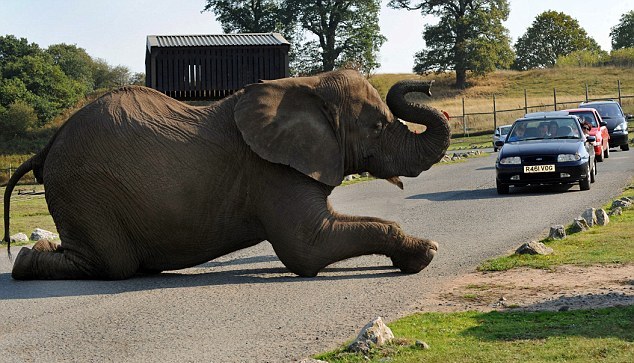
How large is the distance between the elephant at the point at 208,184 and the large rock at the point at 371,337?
4.03 m

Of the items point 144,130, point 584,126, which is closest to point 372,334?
point 144,130

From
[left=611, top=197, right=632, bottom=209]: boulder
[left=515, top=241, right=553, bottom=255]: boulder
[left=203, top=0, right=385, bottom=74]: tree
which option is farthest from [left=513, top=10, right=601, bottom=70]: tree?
[left=515, top=241, right=553, bottom=255]: boulder

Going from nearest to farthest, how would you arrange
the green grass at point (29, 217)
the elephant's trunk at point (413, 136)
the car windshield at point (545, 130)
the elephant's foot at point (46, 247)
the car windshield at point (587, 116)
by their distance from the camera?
the elephant's foot at point (46, 247) < the elephant's trunk at point (413, 136) < the green grass at point (29, 217) < the car windshield at point (545, 130) < the car windshield at point (587, 116)

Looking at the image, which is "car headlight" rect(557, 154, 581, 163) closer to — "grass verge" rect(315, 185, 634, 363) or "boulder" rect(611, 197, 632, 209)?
"boulder" rect(611, 197, 632, 209)

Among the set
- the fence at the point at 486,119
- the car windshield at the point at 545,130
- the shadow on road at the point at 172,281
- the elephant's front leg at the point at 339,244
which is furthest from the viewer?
the fence at the point at 486,119

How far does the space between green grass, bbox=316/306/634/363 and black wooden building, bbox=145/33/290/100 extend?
14.7 m

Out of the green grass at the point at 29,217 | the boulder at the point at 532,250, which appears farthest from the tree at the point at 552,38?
the boulder at the point at 532,250

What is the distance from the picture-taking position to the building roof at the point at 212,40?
23.9 metres

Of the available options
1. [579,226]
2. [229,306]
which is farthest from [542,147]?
[229,306]

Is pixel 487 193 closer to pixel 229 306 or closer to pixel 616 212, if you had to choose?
pixel 616 212

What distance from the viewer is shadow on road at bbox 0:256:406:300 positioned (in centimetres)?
1205

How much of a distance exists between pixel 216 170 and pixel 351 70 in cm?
212

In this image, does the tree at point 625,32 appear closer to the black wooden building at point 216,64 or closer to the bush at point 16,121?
the bush at point 16,121

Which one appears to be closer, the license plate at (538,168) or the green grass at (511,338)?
the green grass at (511,338)
